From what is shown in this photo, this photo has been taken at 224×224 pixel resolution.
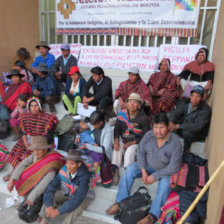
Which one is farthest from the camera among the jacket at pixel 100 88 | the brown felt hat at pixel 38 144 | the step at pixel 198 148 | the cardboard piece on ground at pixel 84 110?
the jacket at pixel 100 88

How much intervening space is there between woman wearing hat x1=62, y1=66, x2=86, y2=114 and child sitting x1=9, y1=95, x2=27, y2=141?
2.44 ft

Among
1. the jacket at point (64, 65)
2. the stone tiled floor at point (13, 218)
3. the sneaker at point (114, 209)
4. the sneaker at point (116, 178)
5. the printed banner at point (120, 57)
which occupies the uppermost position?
the printed banner at point (120, 57)

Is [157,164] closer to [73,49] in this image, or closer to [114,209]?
[114,209]

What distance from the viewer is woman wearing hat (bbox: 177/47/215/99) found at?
12.5ft

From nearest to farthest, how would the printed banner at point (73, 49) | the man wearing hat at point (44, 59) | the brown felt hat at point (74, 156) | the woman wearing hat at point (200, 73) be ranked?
the brown felt hat at point (74, 156), the woman wearing hat at point (200, 73), the man wearing hat at point (44, 59), the printed banner at point (73, 49)

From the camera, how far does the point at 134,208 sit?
7.88ft

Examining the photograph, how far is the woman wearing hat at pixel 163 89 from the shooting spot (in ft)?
12.7

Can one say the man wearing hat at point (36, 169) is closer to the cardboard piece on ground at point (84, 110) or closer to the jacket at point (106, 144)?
the jacket at point (106, 144)

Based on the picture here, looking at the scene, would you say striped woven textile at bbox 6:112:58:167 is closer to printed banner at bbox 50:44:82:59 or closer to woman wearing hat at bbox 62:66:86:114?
woman wearing hat at bbox 62:66:86:114

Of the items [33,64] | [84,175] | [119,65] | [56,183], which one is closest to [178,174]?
[84,175]

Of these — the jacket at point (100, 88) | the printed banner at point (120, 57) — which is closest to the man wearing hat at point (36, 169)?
the jacket at point (100, 88)

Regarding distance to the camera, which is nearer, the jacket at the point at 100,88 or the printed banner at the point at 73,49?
the jacket at the point at 100,88

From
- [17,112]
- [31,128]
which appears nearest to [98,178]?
[31,128]

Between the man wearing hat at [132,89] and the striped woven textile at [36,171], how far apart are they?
1.61 meters
